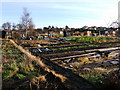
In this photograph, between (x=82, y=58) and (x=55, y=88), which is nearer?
(x=55, y=88)

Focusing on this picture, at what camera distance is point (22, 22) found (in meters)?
31.3

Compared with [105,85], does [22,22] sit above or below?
above

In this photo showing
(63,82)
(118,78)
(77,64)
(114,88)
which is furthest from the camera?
(77,64)

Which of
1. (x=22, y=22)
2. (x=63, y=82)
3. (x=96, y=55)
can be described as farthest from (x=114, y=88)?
(x=22, y=22)

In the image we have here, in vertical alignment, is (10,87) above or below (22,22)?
below

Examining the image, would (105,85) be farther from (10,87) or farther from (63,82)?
(10,87)

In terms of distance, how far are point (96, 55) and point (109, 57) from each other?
98 cm

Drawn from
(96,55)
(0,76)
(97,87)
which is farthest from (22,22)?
(97,87)

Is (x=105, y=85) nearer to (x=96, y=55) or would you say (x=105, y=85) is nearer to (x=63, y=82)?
(x=63, y=82)

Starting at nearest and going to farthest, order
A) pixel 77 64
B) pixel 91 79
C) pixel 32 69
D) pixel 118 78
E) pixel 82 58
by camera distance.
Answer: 1. pixel 118 78
2. pixel 91 79
3. pixel 32 69
4. pixel 77 64
5. pixel 82 58

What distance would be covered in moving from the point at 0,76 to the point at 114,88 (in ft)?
14.2

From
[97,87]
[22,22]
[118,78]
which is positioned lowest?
[97,87]

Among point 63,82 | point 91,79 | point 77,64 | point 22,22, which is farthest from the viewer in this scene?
point 22,22

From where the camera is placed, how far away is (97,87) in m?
4.27
